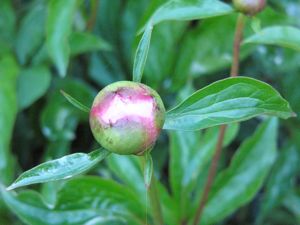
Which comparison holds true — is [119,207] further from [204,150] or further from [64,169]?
[64,169]

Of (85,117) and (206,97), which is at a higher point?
(206,97)

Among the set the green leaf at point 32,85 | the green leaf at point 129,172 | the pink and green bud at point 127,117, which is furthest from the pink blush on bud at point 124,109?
the green leaf at point 32,85

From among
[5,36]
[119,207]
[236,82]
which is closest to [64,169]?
[236,82]

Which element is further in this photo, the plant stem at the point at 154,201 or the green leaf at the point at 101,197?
the green leaf at the point at 101,197

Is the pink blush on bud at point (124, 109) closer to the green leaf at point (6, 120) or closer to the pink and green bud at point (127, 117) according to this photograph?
the pink and green bud at point (127, 117)

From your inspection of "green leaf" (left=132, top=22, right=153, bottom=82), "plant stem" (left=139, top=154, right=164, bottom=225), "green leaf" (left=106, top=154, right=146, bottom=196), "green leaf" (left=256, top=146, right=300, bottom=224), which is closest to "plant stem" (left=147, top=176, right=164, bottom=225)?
"plant stem" (left=139, top=154, right=164, bottom=225)
